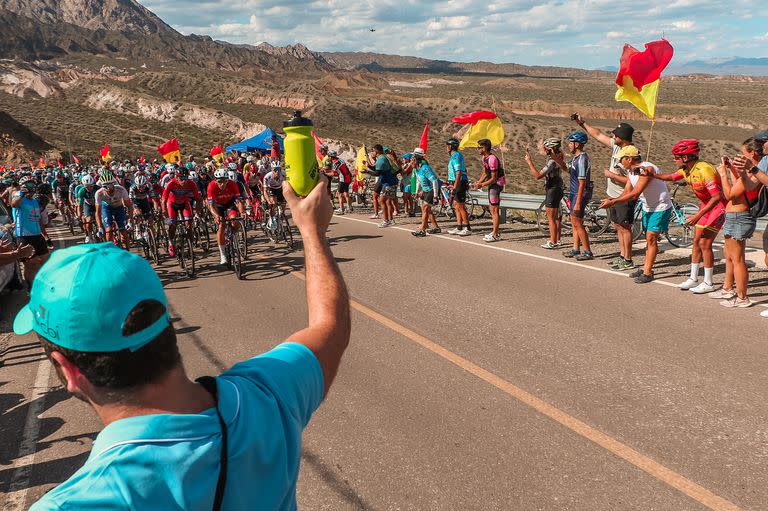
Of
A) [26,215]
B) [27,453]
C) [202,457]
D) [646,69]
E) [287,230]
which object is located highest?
[646,69]

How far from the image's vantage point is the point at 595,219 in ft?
42.6

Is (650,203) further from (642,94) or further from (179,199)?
(179,199)

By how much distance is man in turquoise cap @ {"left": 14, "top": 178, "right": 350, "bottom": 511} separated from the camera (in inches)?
48.1

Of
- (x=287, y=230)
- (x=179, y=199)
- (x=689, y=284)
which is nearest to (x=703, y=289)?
(x=689, y=284)

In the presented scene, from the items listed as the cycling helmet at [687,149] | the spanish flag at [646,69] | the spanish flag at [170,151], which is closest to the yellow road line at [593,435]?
the cycling helmet at [687,149]

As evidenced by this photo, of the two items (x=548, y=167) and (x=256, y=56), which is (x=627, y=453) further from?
(x=256, y=56)

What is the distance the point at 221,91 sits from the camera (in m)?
95.5

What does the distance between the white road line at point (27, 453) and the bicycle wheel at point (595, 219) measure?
10.6m

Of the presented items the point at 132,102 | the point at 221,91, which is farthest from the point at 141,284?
the point at 221,91

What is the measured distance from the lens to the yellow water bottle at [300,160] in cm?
226

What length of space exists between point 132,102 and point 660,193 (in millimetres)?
83540

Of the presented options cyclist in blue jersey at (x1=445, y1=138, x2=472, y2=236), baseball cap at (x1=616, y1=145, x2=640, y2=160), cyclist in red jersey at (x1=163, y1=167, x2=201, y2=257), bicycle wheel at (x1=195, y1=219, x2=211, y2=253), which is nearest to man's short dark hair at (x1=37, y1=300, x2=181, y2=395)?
baseball cap at (x1=616, y1=145, x2=640, y2=160)

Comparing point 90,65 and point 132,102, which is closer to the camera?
point 132,102

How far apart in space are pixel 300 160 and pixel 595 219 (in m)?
11.9
